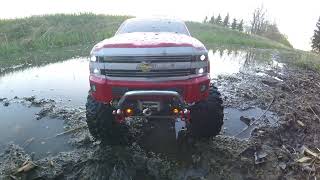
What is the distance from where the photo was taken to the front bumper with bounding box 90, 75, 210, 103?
559 cm

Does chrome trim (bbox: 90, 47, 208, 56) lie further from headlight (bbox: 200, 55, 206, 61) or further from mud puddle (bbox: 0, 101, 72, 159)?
mud puddle (bbox: 0, 101, 72, 159)

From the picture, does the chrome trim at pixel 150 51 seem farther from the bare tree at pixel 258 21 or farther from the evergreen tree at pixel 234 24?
the bare tree at pixel 258 21

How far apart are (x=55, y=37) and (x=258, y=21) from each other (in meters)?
47.1

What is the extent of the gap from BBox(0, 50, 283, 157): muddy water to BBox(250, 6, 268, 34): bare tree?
46577 mm

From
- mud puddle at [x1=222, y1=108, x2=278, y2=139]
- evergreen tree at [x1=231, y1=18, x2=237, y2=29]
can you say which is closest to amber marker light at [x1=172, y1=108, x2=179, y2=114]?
mud puddle at [x1=222, y1=108, x2=278, y2=139]

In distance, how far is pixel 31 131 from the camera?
7.20m

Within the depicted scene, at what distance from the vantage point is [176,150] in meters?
6.28

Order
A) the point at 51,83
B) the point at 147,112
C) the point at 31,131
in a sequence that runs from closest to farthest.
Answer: the point at 147,112
the point at 31,131
the point at 51,83

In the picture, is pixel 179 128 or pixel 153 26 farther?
pixel 153 26

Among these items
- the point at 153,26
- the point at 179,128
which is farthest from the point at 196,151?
the point at 153,26

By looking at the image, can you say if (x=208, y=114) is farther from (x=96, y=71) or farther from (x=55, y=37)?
(x=55, y=37)

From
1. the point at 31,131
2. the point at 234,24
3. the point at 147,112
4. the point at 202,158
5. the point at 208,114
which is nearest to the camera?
the point at 147,112

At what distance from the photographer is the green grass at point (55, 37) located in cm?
1681

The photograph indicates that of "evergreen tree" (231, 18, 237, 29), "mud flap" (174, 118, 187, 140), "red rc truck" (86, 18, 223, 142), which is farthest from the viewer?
"evergreen tree" (231, 18, 237, 29)
